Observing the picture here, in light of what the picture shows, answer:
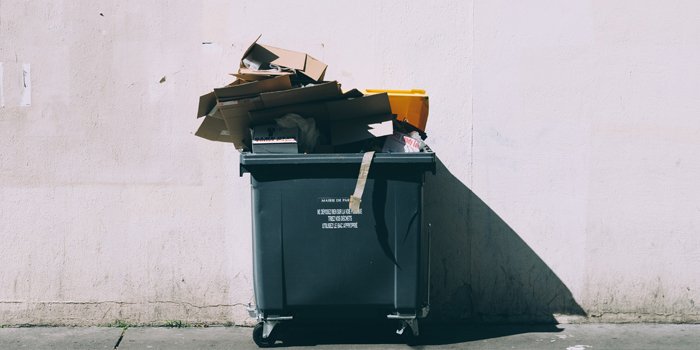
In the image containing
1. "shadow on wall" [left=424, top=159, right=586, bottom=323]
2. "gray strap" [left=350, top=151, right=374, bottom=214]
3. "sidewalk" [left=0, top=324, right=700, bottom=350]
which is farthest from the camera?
"shadow on wall" [left=424, top=159, right=586, bottom=323]

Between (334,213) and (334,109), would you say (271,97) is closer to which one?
(334,109)

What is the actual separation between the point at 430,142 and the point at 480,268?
2.90ft

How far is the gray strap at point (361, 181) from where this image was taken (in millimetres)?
5199

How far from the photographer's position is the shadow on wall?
6070 millimetres

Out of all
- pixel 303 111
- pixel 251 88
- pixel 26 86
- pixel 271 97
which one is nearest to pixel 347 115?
pixel 303 111

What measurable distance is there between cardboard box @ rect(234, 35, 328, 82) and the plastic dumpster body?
0.59m

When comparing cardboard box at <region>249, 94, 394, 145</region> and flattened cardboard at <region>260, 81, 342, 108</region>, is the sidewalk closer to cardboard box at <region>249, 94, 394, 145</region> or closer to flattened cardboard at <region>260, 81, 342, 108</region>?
cardboard box at <region>249, 94, 394, 145</region>

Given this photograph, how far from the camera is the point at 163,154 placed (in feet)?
19.7

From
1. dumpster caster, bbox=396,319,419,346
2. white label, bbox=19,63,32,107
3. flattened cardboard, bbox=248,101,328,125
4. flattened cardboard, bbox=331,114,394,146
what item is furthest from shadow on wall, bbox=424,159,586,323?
white label, bbox=19,63,32,107

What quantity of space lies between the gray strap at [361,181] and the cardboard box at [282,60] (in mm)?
587

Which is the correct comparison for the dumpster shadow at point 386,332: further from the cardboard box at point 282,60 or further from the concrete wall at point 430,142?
the cardboard box at point 282,60

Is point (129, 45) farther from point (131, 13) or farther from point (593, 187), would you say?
point (593, 187)

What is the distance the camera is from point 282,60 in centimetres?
550

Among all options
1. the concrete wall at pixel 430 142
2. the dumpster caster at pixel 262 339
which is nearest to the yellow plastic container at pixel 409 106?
the concrete wall at pixel 430 142
